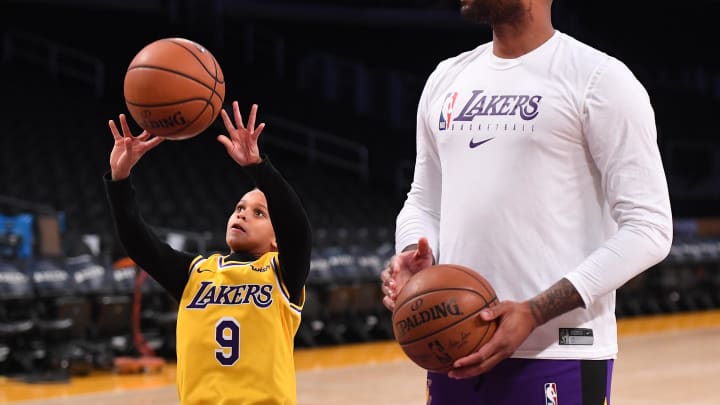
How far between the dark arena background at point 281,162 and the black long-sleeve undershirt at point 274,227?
4206 millimetres

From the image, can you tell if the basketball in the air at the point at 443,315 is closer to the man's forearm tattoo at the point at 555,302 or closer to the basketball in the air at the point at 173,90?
the man's forearm tattoo at the point at 555,302

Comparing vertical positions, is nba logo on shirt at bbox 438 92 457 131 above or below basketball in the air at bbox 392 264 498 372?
above

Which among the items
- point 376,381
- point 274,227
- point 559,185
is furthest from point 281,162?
point 559,185

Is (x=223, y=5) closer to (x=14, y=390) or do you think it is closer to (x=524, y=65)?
(x=14, y=390)

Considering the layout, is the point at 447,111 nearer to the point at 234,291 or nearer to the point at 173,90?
the point at 173,90

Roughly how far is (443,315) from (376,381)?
6.85m

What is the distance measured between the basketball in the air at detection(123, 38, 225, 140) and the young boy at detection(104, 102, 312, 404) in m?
0.07

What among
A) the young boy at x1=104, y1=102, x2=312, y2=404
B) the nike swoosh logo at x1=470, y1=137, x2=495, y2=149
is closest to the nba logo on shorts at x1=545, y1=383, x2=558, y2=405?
the nike swoosh logo at x1=470, y1=137, x2=495, y2=149

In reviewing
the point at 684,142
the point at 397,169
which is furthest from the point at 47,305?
the point at 684,142

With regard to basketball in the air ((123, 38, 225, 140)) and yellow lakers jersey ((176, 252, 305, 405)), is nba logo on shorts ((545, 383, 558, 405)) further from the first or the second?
basketball in the air ((123, 38, 225, 140))

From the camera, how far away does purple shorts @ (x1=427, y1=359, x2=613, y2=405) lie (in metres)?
2.28

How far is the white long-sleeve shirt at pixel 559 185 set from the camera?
216 centimetres

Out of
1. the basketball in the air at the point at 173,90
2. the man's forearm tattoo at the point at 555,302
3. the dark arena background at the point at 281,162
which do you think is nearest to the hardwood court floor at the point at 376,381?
the dark arena background at the point at 281,162

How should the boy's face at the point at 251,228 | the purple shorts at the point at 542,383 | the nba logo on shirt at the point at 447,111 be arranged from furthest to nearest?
the boy's face at the point at 251,228 < the nba logo on shirt at the point at 447,111 < the purple shorts at the point at 542,383
